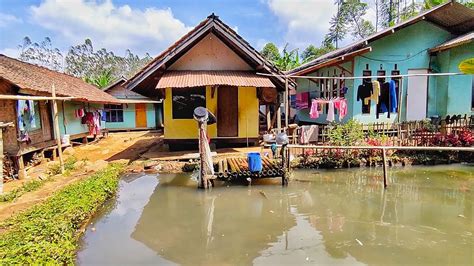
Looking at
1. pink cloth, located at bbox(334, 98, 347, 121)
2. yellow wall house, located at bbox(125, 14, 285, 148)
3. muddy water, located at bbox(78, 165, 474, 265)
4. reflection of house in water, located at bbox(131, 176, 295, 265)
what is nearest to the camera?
muddy water, located at bbox(78, 165, 474, 265)

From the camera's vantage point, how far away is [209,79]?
11.2 meters

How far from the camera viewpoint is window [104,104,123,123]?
23.5m

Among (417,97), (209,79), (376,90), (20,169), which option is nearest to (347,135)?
(376,90)

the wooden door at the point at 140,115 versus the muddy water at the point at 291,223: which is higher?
the wooden door at the point at 140,115

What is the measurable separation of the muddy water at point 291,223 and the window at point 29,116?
15.4 ft

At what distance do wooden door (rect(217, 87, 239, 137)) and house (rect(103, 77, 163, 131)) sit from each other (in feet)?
38.1

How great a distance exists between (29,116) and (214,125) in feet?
22.7

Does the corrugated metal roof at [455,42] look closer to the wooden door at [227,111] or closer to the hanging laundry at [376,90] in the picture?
the hanging laundry at [376,90]

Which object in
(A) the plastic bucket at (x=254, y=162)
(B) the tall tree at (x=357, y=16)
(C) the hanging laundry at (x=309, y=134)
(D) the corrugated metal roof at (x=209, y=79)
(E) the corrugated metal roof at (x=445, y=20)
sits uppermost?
(B) the tall tree at (x=357, y=16)

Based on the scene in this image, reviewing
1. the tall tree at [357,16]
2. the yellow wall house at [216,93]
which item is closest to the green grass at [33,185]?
the yellow wall house at [216,93]

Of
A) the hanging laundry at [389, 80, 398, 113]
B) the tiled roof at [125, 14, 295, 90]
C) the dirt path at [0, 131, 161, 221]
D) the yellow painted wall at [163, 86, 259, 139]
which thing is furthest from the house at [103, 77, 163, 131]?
the hanging laundry at [389, 80, 398, 113]

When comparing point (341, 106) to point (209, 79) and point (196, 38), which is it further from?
point (196, 38)

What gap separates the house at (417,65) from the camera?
13.5 metres

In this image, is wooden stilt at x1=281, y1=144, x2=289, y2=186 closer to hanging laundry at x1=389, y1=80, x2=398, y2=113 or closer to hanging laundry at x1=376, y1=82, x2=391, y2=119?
hanging laundry at x1=376, y1=82, x2=391, y2=119
